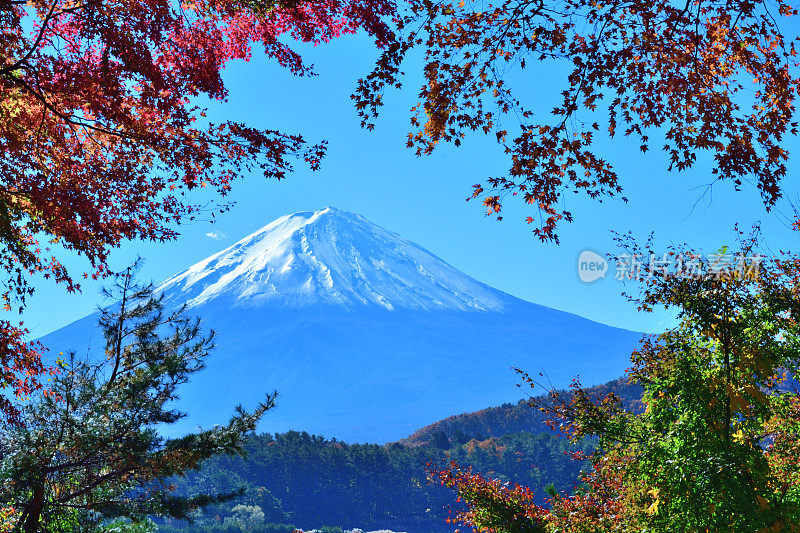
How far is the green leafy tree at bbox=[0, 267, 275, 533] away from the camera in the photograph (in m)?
8.38

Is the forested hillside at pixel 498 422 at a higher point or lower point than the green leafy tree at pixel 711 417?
higher

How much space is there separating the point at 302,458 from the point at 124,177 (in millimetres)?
48219

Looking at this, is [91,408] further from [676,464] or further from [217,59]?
[676,464]

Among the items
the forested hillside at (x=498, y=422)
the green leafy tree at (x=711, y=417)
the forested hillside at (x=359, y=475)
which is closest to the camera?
the green leafy tree at (x=711, y=417)

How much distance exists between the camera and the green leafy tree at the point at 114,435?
27.5 ft

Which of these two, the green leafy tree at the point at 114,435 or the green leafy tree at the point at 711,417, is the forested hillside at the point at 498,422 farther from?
the green leafy tree at the point at 711,417

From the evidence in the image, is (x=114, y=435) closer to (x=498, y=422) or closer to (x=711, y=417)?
(x=711, y=417)

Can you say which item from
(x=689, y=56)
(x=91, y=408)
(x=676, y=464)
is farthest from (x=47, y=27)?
(x=676, y=464)

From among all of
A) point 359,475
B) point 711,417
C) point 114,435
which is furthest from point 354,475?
point 711,417

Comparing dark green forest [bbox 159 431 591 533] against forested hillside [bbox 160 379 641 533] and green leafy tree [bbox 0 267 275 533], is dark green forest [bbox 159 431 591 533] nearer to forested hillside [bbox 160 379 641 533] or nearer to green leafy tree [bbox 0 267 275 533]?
forested hillside [bbox 160 379 641 533]

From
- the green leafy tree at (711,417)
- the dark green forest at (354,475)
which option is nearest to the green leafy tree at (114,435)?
the green leafy tree at (711,417)

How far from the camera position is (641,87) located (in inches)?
209

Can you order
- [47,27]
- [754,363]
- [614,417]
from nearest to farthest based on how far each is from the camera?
[47,27] < [754,363] < [614,417]

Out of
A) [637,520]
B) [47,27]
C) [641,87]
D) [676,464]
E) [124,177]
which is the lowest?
[637,520]
